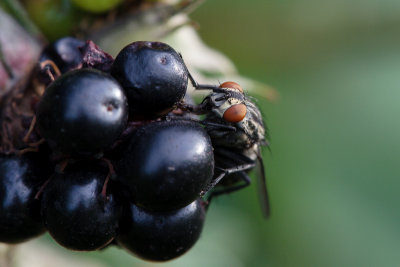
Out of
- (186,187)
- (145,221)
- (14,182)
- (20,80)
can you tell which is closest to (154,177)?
(186,187)

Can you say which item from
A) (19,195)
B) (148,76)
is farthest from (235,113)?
(19,195)

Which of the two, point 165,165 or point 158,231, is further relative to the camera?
point 158,231

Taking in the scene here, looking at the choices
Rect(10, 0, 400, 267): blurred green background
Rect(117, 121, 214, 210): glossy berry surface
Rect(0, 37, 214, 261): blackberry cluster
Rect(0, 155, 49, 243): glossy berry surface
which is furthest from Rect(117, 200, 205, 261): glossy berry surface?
Rect(10, 0, 400, 267): blurred green background

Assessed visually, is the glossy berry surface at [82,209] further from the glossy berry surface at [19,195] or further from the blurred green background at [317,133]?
the blurred green background at [317,133]

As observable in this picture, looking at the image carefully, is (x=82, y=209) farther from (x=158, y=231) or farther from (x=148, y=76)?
(x=148, y=76)

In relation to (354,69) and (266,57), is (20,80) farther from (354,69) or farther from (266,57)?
(354,69)

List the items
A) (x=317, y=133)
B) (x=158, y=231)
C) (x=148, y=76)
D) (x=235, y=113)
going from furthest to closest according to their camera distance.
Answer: (x=317, y=133) < (x=235, y=113) < (x=158, y=231) < (x=148, y=76)

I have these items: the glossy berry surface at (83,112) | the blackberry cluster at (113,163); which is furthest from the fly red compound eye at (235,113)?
the glossy berry surface at (83,112)
